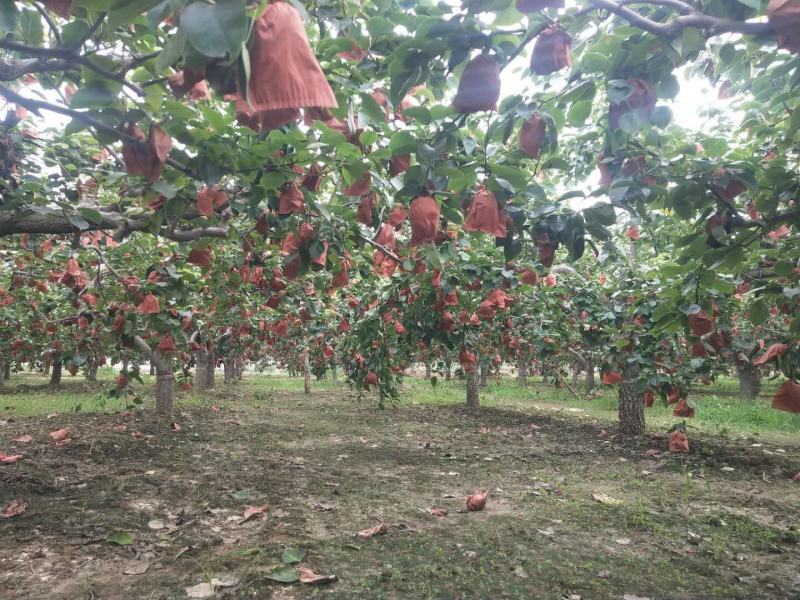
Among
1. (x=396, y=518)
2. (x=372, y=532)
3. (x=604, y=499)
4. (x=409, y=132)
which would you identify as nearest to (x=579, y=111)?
(x=409, y=132)

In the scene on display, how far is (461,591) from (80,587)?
6.08 feet

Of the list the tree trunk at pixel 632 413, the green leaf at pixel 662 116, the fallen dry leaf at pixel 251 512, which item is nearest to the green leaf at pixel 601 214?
the green leaf at pixel 662 116

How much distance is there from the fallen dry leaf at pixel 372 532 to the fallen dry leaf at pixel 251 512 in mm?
822

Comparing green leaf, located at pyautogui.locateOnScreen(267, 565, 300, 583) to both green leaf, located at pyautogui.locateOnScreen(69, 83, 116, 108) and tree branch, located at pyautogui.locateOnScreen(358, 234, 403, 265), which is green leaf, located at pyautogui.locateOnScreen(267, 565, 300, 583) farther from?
green leaf, located at pyautogui.locateOnScreen(69, 83, 116, 108)

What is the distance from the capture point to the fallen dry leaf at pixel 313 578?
2.52 metres

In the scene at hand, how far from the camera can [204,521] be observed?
11.5 ft

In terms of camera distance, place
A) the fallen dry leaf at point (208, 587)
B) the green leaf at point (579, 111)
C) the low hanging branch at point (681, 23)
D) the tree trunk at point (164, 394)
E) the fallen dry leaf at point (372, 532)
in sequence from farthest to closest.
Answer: the tree trunk at point (164, 394) → the fallen dry leaf at point (372, 532) → the fallen dry leaf at point (208, 587) → the green leaf at point (579, 111) → the low hanging branch at point (681, 23)

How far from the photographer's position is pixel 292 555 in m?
2.80

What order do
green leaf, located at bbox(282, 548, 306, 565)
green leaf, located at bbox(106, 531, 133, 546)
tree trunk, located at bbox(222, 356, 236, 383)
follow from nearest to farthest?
green leaf, located at bbox(282, 548, 306, 565) → green leaf, located at bbox(106, 531, 133, 546) → tree trunk, located at bbox(222, 356, 236, 383)

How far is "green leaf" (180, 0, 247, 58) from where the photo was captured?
754 millimetres

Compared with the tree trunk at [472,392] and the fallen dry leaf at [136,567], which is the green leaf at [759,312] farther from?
the tree trunk at [472,392]

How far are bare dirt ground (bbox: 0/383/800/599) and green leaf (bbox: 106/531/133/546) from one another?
1 centimetres

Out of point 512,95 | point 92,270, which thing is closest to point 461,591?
point 512,95

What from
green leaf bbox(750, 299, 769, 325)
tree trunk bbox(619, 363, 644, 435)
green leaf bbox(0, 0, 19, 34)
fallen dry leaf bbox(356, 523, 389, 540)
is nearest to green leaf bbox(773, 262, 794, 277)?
green leaf bbox(750, 299, 769, 325)
